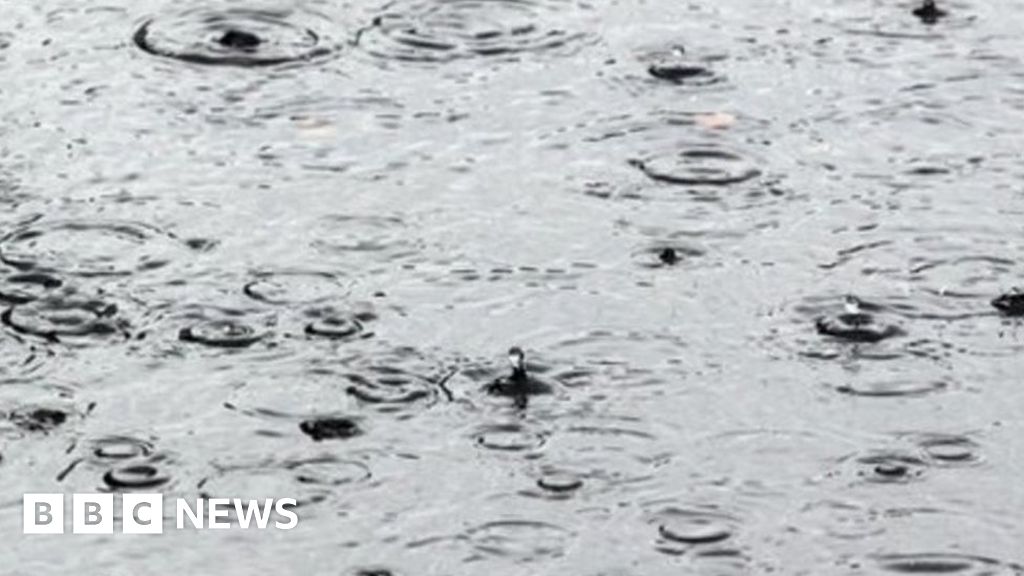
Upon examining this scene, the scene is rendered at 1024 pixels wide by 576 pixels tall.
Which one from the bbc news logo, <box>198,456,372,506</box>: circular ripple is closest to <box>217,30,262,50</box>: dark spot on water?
<box>198,456,372,506</box>: circular ripple

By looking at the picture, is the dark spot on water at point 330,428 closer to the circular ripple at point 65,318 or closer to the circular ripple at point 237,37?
the circular ripple at point 65,318

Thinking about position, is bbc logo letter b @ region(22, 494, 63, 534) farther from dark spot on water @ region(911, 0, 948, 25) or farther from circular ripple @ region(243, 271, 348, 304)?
dark spot on water @ region(911, 0, 948, 25)

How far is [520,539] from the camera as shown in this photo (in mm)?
6469

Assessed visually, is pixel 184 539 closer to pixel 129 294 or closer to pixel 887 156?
pixel 129 294

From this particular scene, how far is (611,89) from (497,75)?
352 millimetres

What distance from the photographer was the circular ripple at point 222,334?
7.32m

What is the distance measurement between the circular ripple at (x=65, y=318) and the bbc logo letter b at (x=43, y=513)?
803mm

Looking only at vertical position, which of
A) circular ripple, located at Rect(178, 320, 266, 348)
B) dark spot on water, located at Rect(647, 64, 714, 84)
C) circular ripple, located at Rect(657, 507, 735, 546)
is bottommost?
circular ripple, located at Rect(657, 507, 735, 546)

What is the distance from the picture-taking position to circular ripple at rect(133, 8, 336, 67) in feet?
29.7

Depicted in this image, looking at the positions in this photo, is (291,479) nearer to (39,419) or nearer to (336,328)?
(39,419)

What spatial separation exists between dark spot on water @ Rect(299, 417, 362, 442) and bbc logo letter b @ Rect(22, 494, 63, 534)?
0.62 meters

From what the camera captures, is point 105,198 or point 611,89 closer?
point 105,198

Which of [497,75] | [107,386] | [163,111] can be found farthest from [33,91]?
[107,386]

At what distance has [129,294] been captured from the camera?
24.8ft
